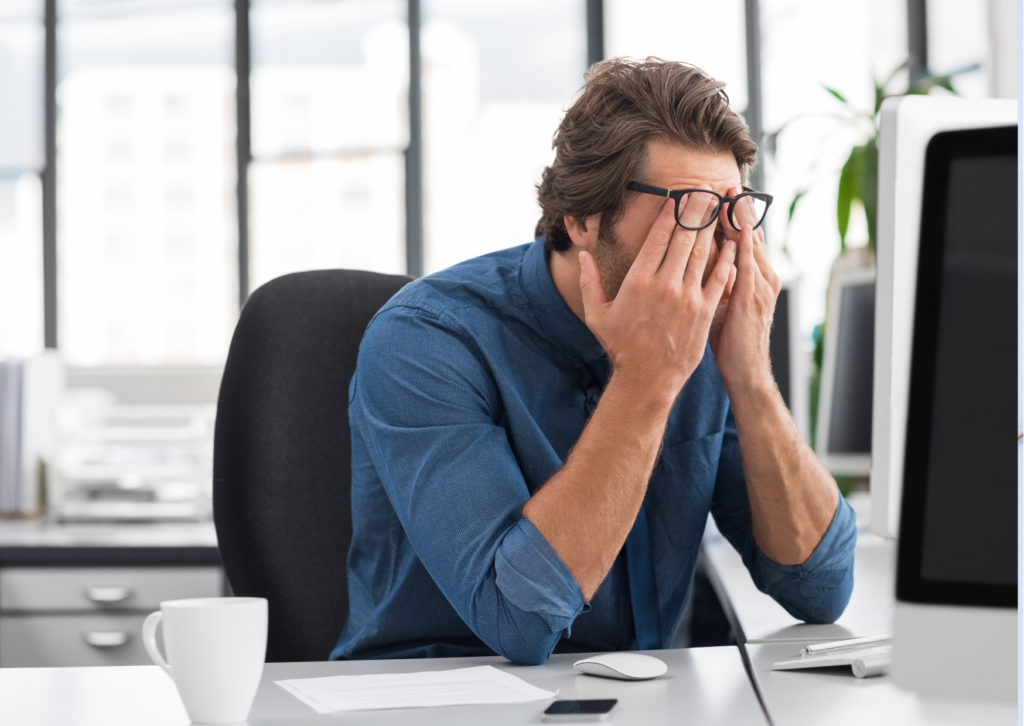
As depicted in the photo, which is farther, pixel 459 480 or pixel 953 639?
pixel 459 480

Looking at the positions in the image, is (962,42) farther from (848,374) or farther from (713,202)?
(713,202)

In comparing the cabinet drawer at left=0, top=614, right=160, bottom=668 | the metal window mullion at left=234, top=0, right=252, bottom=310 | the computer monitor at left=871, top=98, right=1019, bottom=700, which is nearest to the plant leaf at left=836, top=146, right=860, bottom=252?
the cabinet drawer at left=0, top=614, right=160, bottom=668

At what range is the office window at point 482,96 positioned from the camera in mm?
3836

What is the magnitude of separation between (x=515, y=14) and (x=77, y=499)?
2.56m

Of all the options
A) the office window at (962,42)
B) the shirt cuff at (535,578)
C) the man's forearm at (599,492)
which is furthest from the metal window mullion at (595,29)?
the shirt cuff at (535,578)

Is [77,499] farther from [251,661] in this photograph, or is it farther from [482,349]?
[251,661]

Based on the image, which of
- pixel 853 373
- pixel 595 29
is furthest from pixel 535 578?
pixel 595 29

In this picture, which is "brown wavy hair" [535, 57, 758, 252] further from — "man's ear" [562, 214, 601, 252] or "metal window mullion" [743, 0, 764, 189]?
"metal window mullion" [743, 0, 764, 189]

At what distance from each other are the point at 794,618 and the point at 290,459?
0.62 meters

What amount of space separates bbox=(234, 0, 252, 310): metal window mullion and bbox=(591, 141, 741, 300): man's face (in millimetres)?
2925

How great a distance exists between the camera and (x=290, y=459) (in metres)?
1.17

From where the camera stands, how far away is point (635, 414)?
0.93 m

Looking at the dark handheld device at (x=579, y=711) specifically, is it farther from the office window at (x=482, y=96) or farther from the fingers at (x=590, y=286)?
the office window at (x=482, y=96)

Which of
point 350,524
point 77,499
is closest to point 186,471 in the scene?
point 77,499
